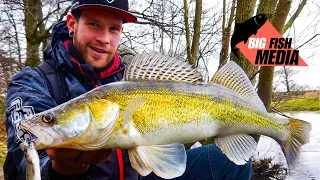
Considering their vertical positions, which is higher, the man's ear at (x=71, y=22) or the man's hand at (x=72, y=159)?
the man's ear at (x=71, y=22)

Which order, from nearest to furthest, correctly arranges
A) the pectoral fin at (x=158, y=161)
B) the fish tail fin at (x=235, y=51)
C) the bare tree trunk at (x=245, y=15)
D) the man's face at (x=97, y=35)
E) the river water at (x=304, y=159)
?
the pectoral fin at (x=158, y=161), the man's face at (x=97, y=35), the bare tree trunk at (x=245, y=15), the fish tail fin at (x=235, y=51), the river water at (x=304, y=159)

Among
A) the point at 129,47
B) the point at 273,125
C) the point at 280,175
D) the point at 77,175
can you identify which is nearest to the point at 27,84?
the point at 77,175

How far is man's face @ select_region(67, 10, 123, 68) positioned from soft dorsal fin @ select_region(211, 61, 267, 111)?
3.24 feet

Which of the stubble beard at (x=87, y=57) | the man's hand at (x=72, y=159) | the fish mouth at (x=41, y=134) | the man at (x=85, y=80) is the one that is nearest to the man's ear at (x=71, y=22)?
the man at (x=85, y=80)

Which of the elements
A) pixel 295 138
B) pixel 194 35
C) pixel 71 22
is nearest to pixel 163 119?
pixel 295 138

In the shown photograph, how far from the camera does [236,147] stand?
2.51m

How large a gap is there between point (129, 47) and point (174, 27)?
1.73 m

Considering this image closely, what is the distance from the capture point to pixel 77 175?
2229 millimetres

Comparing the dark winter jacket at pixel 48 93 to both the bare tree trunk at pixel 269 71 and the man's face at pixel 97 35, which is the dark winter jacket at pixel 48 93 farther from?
the bare tree trunk at pixel 269 71

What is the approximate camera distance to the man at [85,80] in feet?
8.11

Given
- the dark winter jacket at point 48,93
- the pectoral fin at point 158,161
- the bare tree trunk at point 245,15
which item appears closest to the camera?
the pectoral fin at point 158,161

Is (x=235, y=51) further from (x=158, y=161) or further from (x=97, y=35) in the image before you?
(x=158, y=161)

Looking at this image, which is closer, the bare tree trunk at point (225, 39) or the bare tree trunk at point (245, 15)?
the bare tree trunk at point (245, 15)

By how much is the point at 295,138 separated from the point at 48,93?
176 centimetres
